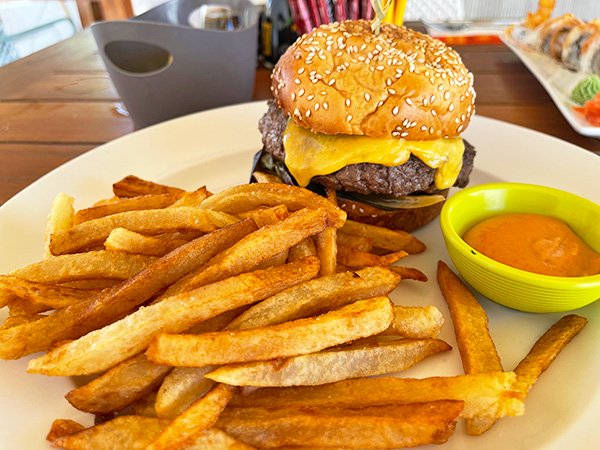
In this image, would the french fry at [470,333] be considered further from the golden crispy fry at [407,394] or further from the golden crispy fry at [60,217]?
the golden crispy fry at [60,217]

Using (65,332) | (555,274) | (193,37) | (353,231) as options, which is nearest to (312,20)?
(193,37)

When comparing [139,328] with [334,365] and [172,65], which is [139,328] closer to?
[334,365]

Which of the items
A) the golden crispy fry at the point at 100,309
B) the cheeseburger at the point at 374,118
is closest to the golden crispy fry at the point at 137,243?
the golden crispy fry at the point at 100,309

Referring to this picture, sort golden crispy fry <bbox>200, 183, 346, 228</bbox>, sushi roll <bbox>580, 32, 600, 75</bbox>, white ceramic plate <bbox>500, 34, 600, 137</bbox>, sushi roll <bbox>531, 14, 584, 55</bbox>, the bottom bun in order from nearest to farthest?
golden crispy fry <bbox>200, 183, 346, 228</bbox> < the bottom bun < white ceramic plate <bbox>500, 34, 600, 137</bbox> < sushi roll <bbox>580, 32, 600, 75</bbox> < sushi roll <bbox>531, 14, 584, 55</bbox>

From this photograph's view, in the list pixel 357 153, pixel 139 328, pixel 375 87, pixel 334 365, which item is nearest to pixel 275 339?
pixel 334 365

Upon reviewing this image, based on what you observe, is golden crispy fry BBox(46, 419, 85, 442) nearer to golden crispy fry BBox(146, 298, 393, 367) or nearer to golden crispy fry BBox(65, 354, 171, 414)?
golden crispy fry BBox(65, 354, 171, 414)

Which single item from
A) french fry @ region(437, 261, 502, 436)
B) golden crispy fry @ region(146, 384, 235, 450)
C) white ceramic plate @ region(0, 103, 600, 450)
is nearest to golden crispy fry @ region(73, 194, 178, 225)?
white ceramic plate @ region(0, 103, 600, 450)

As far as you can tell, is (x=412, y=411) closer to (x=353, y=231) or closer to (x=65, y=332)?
(x=353, y=231)
